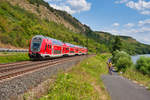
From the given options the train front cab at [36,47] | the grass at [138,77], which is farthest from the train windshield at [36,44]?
the grass at [138,77]

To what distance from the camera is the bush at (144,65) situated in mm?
41156

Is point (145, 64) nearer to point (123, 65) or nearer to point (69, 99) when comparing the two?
point (123, 65)

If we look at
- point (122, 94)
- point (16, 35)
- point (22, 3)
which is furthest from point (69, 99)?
point (22, 3)

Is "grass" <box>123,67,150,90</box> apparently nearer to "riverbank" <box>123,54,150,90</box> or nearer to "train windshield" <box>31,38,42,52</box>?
"riverbank" <box>123,54,150,90</box>

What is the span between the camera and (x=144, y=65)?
41.8 metres

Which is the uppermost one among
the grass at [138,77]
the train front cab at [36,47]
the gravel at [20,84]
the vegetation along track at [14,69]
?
the train front cab at [36,47]

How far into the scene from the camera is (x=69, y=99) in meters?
8.77

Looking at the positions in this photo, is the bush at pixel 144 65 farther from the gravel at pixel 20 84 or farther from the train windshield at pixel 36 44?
the gravel at pixel 20 84

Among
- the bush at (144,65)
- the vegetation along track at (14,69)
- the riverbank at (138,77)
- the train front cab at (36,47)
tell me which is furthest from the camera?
the bush at (144,65)

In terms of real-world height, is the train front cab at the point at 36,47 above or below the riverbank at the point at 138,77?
above

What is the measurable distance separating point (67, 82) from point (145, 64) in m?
36.3

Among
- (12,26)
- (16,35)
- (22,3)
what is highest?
(22,3)

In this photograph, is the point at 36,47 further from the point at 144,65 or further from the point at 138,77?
the point at 144,65

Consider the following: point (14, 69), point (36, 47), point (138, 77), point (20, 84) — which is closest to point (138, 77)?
point (138, 77)
